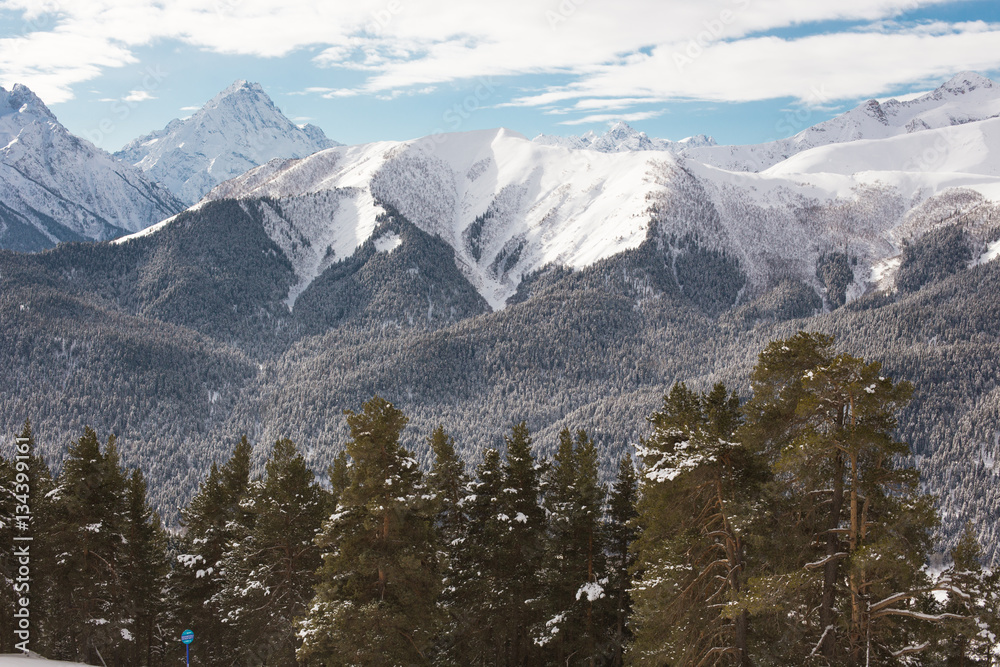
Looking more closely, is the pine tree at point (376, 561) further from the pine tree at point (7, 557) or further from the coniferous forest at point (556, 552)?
the pine tree at point (7, 557)

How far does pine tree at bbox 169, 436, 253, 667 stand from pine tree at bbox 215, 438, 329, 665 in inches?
139

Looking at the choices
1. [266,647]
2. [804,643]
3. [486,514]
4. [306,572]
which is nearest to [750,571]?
[804,643]

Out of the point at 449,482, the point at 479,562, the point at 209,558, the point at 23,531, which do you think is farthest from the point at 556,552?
the point at 23,531

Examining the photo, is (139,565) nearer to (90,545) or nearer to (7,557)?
(90,545)

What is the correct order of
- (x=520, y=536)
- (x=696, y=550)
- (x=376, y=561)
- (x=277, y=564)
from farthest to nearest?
(x=520, y=536)
(x=277, y=564)
(x=376, y=561)
(x=696, y=550)

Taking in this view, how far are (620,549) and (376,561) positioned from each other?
14.6 m

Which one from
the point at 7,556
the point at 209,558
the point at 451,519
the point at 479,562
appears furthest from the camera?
the point at 209,558

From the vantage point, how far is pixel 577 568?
33750mm

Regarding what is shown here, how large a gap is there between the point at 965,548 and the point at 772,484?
19.2m

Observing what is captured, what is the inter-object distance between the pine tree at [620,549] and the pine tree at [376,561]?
11550 mm

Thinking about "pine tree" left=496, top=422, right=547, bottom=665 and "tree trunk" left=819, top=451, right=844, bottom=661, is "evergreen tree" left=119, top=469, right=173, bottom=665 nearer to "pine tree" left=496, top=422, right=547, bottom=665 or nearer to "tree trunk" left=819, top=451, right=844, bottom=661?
"pine tree" left=496, top=422, right=547, bottom=665

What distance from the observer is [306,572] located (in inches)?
1334

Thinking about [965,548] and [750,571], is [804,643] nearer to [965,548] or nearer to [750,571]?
[750,571]

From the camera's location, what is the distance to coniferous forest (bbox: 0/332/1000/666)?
18.6 m
